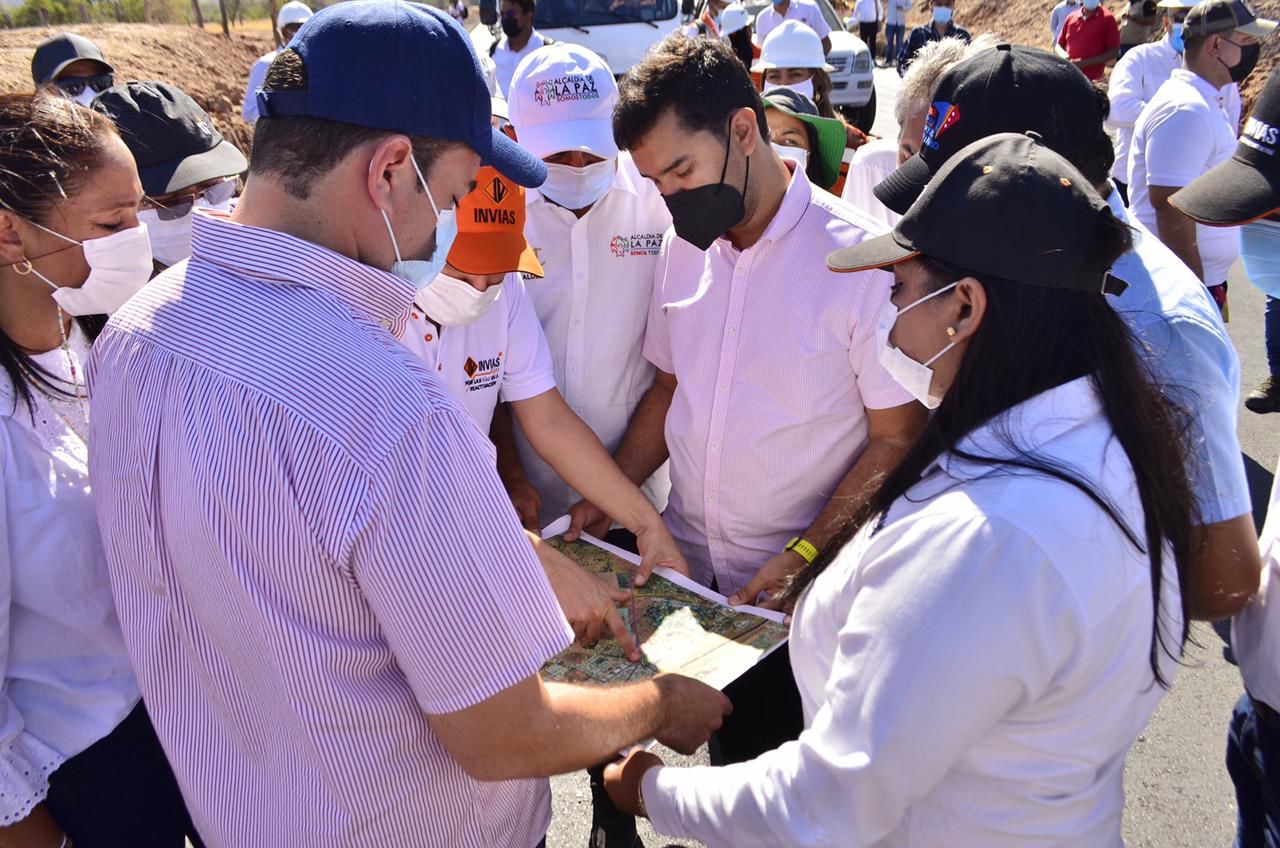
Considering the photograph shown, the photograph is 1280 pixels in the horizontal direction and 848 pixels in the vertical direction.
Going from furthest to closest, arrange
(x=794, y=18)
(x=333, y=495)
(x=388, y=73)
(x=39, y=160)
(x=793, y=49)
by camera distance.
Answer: (x=794, y=18), (x=793, y=49), (x=39, y=160), (x=388, y=73), (x=333, y=495)

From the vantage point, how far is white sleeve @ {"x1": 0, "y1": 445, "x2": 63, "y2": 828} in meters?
1.66

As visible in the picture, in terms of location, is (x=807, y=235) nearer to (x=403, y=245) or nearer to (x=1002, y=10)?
(x=403, y=245)

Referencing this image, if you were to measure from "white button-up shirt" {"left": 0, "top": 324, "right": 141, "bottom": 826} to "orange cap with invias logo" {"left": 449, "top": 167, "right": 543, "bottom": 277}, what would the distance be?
0.91 meters

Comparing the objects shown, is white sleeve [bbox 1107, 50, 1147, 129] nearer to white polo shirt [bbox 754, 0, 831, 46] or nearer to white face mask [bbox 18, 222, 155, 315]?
white polo shirt [bbox 754, 0, 831, 46]

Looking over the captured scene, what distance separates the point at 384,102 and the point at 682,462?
1479mm

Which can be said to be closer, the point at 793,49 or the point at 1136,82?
the point at 793,49

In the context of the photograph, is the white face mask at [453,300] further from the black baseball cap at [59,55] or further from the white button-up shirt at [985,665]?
the black baseball cap at [59,55]

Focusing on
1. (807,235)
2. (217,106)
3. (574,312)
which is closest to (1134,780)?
(807,235)

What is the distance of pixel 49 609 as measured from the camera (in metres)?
1.75

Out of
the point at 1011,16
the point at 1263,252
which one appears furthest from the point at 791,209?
the point at 1011,16

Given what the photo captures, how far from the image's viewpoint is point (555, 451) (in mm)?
2635

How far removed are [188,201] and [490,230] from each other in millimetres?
1350

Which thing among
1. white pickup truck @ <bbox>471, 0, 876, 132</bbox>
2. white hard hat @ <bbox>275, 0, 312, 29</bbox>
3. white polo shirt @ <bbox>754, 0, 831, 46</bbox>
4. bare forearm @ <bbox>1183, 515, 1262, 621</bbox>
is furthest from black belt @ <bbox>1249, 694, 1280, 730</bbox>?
white polo shirt @ <bbox>754, 0, 831, 46</bbox>

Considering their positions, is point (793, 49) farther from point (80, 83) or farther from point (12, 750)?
point (12, 750)
